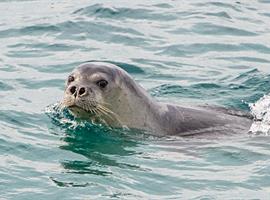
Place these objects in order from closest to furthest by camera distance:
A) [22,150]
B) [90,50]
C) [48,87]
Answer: [22,150]
[48,87]
[90,50]

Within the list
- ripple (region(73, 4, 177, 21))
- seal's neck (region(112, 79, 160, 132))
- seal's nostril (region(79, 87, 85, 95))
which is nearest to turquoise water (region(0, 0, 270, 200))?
ripple (region(73, 4, 177, 21))

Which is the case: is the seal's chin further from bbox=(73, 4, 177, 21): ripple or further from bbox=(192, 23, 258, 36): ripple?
bbox=(73, 4, 177, 21): ripple

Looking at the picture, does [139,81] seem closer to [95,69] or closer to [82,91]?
[95,69]

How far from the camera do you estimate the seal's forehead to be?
1071 centimetres

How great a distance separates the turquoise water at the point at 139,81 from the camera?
936cm

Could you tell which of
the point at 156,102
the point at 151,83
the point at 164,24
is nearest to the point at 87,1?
the point at 164,24

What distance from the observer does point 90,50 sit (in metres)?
15.8

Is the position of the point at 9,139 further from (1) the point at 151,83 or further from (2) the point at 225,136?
(1) the point at 151,83

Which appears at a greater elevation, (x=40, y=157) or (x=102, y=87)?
(x=102, y=87)

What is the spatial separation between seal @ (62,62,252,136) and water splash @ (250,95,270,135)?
0.40 ft

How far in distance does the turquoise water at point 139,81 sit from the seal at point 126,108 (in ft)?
0.77

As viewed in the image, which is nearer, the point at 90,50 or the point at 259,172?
the point at 259,172

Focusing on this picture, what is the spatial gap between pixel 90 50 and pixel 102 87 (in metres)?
5.05

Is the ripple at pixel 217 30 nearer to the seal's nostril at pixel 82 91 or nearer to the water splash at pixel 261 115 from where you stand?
the water splash at pixel 261 115
